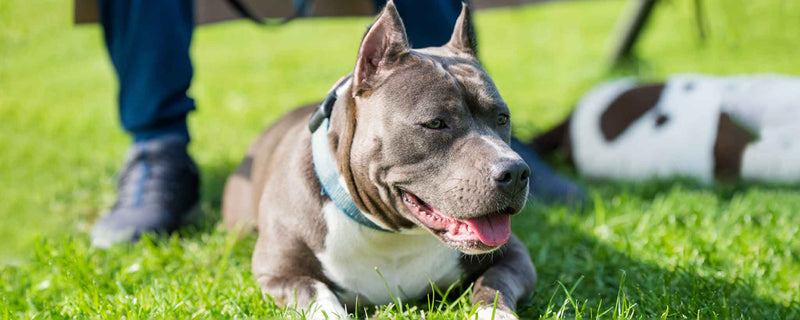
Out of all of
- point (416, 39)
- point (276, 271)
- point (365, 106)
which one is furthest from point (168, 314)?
point (416, 39)

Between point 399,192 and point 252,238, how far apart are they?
107 centimetres

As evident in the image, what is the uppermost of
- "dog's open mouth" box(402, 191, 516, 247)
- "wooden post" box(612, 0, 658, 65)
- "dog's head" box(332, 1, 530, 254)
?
"dog's head" box(332, 1, 530, 254)

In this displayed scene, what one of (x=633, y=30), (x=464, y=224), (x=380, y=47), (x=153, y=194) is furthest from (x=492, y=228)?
(x=633, y=30)

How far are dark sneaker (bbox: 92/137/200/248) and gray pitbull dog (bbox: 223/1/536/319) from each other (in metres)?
0.89

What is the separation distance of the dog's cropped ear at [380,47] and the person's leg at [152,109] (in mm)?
1504

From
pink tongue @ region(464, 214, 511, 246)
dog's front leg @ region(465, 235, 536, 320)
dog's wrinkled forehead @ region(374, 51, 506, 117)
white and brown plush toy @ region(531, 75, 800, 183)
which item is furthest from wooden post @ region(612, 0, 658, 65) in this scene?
pink tongue @ region(464, 214, 511, 246)

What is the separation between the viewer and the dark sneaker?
3.24 meters

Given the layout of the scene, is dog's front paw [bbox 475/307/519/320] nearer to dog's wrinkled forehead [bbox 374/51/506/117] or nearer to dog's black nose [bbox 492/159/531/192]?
dog's black nose [bbox 492/159/531/192]

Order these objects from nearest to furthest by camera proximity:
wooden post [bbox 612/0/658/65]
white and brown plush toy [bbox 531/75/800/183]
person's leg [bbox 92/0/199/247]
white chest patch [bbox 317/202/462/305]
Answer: white chest patch [bbox 317/202/462/305], person's leg [bbox 92/0/199/247], white and brown plush toy [bbox 531/75/800/183], wooden post [bbox 612/0/658/65]

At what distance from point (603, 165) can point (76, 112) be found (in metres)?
3.94

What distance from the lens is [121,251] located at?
3.08 metres

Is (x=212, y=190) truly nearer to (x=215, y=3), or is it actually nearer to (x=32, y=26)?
(x=215, y=3)

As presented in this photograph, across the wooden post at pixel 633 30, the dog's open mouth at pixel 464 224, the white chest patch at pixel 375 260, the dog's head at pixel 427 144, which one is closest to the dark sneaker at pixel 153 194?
the white chest patch at pixel 375 260

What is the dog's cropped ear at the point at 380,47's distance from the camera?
2.14 m
